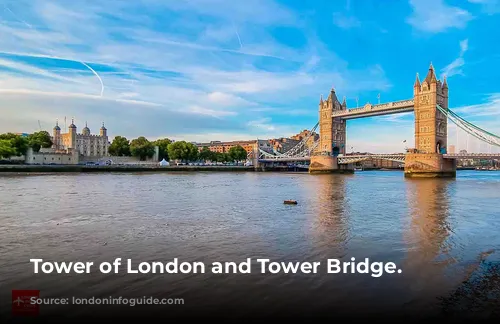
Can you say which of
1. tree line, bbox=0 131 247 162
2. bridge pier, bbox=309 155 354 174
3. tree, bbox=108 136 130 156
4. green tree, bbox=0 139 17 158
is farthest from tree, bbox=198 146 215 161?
green tree, bbox=0 139 17 158

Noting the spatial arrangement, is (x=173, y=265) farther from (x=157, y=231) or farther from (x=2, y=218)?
(x=2, y=218)

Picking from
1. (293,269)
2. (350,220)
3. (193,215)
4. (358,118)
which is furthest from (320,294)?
(358,118)

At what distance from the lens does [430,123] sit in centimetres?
6719

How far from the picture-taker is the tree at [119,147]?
94125 millimetres

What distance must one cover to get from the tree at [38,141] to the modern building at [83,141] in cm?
2036

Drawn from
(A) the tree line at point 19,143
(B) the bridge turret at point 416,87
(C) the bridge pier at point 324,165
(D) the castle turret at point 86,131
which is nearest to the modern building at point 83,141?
(D) the castle turret at point 86,131

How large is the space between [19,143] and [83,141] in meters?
48.2

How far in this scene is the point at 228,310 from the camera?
5820mm

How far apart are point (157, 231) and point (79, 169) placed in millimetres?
61695

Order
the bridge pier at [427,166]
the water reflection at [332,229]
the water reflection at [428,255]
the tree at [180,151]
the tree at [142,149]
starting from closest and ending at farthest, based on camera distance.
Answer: the water reflection at [428,255] < the water reflection at [332,229] < the bridge pier at [427,166] < the tree at [142,149] < the tree at [180,151]

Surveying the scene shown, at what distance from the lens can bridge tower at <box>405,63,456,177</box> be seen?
2460 inches

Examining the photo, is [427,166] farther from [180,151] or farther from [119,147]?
[119,147]

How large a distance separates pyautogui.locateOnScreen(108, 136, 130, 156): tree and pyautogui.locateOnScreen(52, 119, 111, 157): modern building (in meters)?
14.8

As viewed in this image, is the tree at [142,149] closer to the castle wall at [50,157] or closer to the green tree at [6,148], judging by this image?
the castle wall at [50,157]
